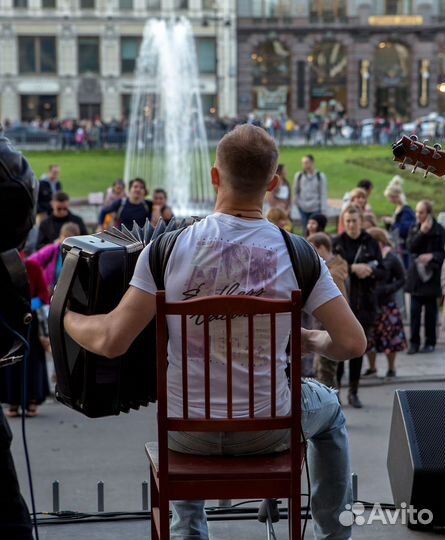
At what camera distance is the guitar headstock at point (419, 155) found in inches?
202

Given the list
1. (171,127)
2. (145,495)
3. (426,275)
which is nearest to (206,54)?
(171,127)

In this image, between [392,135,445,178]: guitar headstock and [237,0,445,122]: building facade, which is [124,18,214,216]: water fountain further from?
[392,135,445,178]: guitar headstock

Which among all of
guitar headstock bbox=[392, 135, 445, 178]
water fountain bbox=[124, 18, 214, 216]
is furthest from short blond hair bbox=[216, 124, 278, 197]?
water fountain bbox=[124, 18, 214, 216]

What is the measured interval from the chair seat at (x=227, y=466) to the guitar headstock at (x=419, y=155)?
64.4 inches

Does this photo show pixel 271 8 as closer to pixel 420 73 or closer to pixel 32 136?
pixel 420 73

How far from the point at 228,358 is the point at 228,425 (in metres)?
0.23

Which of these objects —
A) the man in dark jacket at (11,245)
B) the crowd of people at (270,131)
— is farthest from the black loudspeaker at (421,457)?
the crowd of people at (270,131)

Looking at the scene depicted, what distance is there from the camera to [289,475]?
13.0ft

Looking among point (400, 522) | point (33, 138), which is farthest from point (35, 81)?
point (400, 522)

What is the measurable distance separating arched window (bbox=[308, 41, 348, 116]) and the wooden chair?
67.1 m

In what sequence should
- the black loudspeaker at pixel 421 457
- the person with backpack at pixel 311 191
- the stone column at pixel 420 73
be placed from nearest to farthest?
the black loudspeaker at pixel 421 457 → the person with backpack at pixel 311 191 → the stone column at pixel 420 73

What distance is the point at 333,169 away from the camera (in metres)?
36.3

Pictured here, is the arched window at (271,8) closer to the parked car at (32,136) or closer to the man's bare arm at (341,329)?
the parked car at (32,136)

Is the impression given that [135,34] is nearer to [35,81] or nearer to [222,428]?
[35,81]
